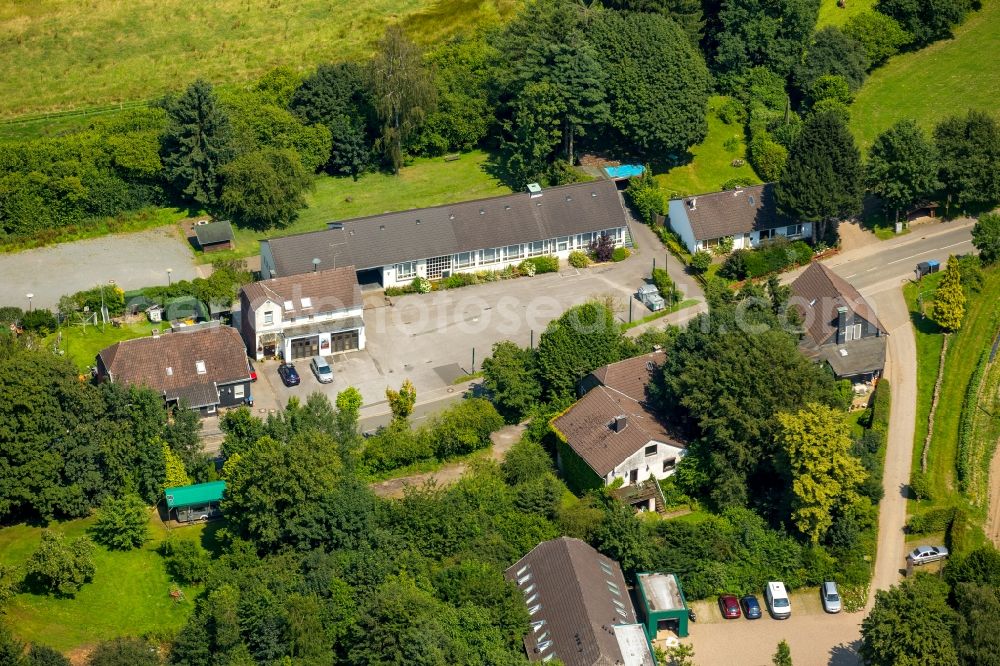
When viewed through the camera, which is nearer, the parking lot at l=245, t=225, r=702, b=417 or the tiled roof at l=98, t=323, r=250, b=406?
the tiled roof at l=98, t=323, r=250, b=406

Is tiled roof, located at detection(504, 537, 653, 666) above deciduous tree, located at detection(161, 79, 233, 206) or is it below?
below

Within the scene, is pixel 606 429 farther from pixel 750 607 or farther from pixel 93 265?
pixel 93 265

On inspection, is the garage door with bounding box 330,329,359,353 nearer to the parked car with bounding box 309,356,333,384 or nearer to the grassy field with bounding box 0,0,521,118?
the parked car with bounding box 309,356,333,384

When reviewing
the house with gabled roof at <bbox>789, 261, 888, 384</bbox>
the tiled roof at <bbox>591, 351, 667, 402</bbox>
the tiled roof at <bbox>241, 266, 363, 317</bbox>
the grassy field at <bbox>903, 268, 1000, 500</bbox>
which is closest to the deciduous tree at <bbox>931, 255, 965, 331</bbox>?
the grassy field at <bbox>903, 268, 1000, 500</bbox>

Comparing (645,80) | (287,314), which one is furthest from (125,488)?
(645,80)

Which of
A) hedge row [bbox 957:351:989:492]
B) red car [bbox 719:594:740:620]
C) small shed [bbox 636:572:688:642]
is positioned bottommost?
red car [bbox 719:594:740:620]

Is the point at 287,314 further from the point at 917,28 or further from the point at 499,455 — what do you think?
the point at 917,28

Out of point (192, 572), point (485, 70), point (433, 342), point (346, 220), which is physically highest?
point (485, 70)
